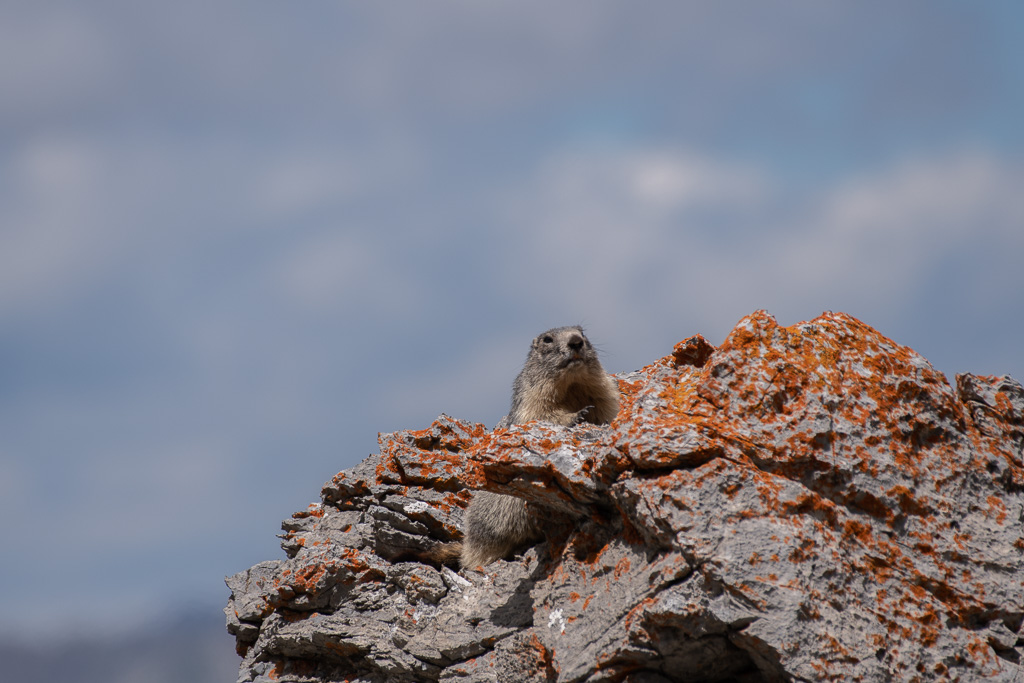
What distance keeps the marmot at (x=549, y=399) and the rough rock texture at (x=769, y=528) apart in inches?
38.2

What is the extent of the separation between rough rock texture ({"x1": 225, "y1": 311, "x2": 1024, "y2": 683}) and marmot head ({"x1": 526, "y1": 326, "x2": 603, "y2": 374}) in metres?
3.02

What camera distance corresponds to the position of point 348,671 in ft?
34.8

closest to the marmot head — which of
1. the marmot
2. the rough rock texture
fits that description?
the marmot

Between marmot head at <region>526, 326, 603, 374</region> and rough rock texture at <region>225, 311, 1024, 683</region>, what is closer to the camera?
rough rock texture at <region>225, 311, 1024, 683</region>

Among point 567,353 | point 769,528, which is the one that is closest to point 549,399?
point 567,353

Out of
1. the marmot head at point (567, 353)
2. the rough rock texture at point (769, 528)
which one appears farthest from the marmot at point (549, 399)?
the rough rock texture at point (769, 528)

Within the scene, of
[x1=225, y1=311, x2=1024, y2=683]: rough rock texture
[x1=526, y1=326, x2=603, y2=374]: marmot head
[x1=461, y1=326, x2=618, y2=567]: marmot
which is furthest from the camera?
[x1=526, y1=326, x2=603, y2=374]: marmot head

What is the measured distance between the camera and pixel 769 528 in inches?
263

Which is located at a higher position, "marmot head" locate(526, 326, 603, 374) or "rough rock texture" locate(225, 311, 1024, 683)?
"marmot head" locate(526, 326, 603, 374)

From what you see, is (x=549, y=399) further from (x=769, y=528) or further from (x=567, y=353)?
(x=769, y=528)

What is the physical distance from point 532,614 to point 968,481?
4545 mm

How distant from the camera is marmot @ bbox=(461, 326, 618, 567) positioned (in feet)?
35.2

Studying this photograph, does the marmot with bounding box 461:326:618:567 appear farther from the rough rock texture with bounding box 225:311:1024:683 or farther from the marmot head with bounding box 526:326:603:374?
Answer: the rough rock texture with bounding box 225:311:1024:683

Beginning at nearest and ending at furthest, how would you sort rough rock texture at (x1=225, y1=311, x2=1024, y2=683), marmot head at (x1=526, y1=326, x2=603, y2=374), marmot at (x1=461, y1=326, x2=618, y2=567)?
rough rock texture at (x1=225, y1=311, x2=1024, y2=683), marmot at (x1=461, y1=326, x2=618, y2=567), marmot head at (x1=526, y1=326, x2=603, y2=374)
